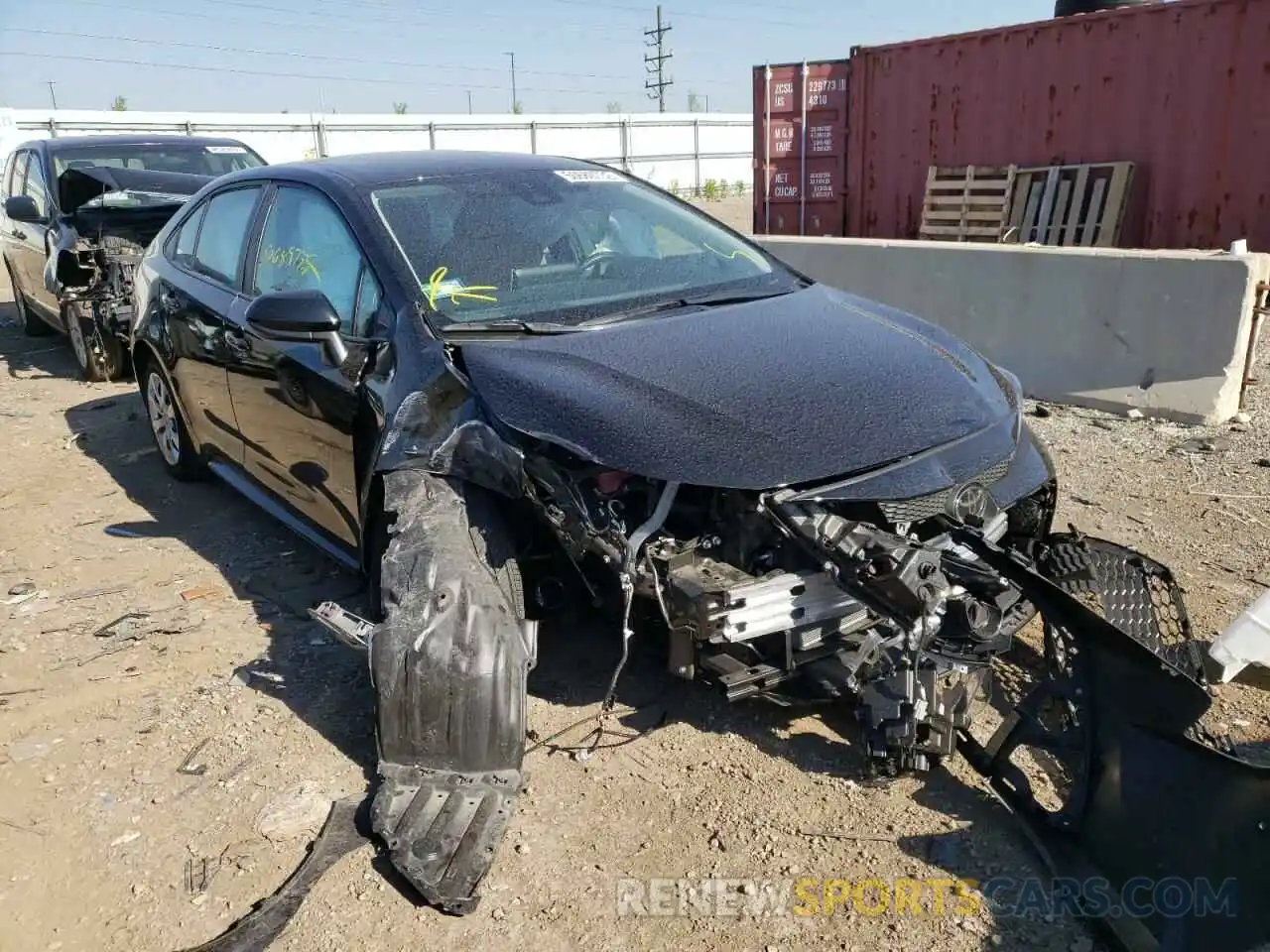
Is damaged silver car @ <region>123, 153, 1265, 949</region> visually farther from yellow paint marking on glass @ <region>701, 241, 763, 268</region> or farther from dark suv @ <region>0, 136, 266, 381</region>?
dark suv @ <region>0, 136, 266, 381</region>

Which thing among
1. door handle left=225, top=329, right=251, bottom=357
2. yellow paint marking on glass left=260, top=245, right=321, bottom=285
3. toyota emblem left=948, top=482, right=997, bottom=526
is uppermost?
yellow paint marking on glass left=260, top=245, right=321, bottom=285

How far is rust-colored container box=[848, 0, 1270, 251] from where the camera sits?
857 centimetres

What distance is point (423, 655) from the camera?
272 cm

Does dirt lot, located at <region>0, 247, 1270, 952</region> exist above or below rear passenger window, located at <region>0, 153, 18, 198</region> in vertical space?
below

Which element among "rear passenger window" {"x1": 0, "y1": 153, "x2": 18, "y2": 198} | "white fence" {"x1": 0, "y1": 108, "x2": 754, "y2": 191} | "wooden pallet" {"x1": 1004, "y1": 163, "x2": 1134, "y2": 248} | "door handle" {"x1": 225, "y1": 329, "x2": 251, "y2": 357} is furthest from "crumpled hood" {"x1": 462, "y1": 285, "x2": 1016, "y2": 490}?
"white fence" {"x1": 0, "y1": 108, "x2": 754, "y2": 191}

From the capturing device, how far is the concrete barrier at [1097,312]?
18.8 feet

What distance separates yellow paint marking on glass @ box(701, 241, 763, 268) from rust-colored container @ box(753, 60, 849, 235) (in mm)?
8152

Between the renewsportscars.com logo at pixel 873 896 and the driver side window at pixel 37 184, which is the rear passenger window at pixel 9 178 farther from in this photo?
the renewsportscars.com logo at pixel 873 896

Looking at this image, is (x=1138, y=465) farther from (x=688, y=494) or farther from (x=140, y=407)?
(x=140, y=407)

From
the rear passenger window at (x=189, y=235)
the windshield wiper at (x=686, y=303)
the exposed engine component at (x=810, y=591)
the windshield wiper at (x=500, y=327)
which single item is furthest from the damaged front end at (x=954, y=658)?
the rear passenger window at (x=189, y=235)

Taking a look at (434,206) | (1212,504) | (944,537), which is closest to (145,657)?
(434,206)

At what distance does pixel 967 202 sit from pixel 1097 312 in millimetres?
4687

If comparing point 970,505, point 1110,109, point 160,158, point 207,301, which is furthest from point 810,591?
point 1110,109

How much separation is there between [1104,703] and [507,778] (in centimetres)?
157
